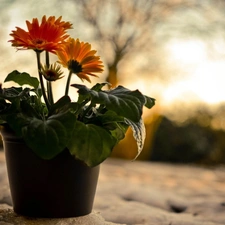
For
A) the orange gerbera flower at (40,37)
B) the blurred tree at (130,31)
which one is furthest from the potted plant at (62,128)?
the blurred tree at (130,31)

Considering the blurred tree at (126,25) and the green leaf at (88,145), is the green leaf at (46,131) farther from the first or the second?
the blurred tree at (126,25)

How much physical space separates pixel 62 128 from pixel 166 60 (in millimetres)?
4249

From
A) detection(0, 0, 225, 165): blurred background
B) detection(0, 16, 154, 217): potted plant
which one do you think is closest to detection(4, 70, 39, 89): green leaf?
detection(0, 16, 154, 217): potted plant

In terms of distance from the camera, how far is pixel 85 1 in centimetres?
498

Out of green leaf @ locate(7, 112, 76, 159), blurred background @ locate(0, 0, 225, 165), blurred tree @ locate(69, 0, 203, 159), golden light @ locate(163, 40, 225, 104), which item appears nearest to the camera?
green leaf @ locate(7, 112, 76, 159)

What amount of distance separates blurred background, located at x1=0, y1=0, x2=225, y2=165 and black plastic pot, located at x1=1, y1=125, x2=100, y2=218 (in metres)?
3.70

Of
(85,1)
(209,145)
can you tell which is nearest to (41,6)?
(85,1)

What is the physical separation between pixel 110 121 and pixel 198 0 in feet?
14.4

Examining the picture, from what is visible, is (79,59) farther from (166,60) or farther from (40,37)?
(166,60)

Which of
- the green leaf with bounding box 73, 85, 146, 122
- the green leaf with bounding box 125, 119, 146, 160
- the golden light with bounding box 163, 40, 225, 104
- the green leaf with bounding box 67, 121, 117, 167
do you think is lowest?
the green leaf with bounding box 67, 121, 117, 167

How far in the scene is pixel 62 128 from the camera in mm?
945

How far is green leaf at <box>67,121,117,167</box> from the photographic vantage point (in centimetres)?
98

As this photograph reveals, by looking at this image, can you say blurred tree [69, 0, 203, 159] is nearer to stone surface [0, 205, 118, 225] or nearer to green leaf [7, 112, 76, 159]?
stone surface [0, 205, 118, 225]

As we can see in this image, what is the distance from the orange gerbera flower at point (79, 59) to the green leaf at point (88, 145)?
161mm
